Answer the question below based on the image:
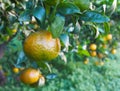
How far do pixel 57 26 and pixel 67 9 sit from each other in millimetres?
51

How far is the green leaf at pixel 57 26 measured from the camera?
79cm

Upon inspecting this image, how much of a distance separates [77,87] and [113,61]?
1.24 m

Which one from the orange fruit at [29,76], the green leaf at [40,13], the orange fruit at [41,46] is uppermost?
the green leaf at [40,13]

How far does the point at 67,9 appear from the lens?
807 mm

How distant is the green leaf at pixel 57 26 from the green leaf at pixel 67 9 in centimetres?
2

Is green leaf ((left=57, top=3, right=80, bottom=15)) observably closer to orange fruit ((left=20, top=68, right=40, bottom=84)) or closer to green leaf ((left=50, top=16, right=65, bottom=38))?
green leaf ((left=50, top=16, right=65, bottom=38))

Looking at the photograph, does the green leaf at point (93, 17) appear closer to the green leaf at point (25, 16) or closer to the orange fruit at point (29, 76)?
the green leaf at point (25, 16)

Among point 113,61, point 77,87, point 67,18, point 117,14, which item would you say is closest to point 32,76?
point 67,18

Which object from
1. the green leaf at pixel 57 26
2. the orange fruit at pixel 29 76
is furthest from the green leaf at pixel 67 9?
the orange fruit at pixel 29 76

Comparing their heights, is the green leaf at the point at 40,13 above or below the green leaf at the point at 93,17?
above

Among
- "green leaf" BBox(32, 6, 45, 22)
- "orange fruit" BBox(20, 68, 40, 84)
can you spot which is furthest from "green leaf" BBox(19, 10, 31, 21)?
"orange fruit" BBox(20, 68, 40, 84)

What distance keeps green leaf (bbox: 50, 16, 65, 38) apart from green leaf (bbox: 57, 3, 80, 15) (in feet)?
0.07

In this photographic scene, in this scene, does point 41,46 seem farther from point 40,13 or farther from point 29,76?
point 29,76

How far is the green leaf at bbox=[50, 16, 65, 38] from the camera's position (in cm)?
79
